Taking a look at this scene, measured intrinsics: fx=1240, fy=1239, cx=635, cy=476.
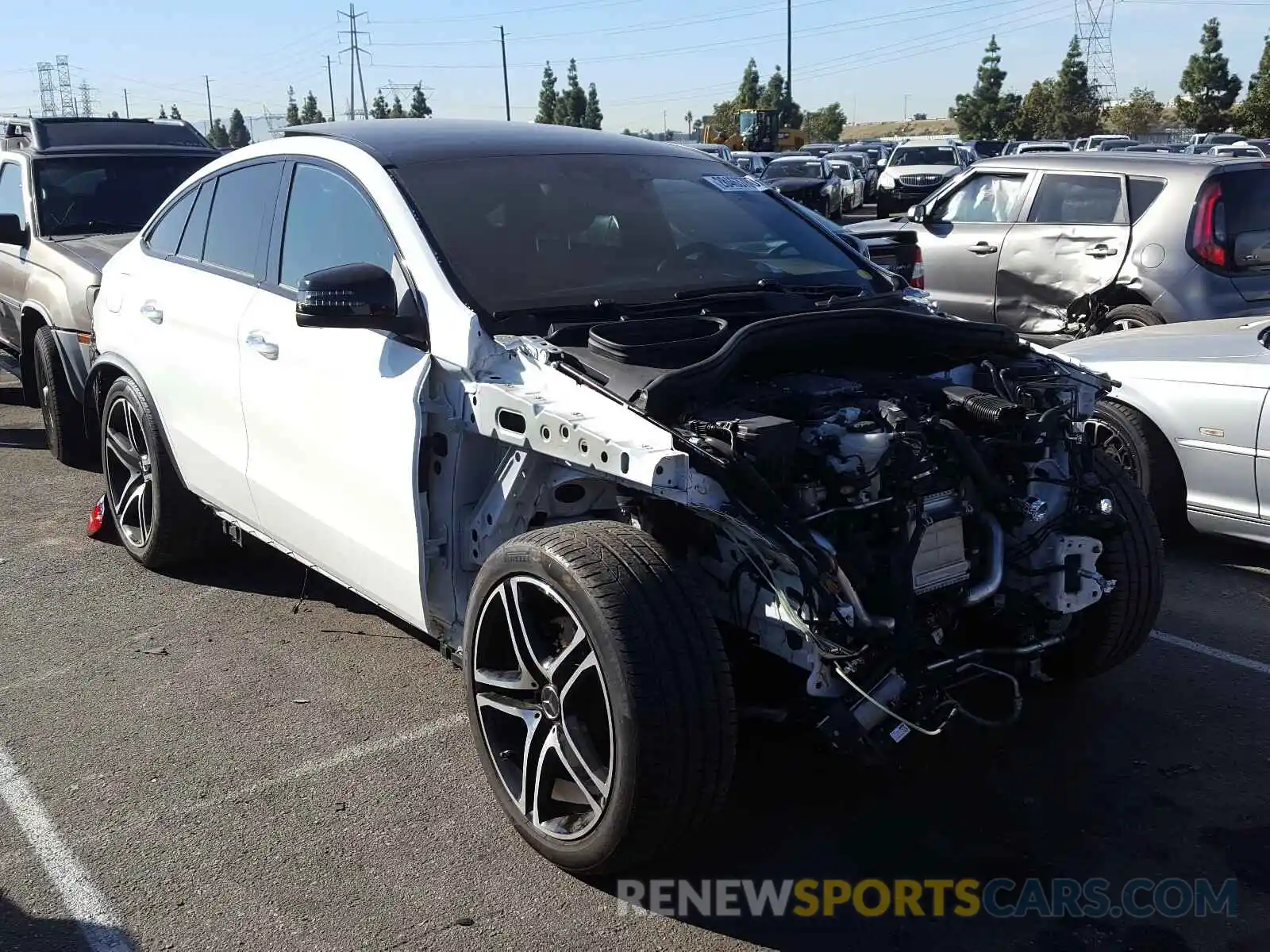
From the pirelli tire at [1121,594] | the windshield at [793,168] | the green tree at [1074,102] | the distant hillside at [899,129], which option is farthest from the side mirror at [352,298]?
the distant hillside at [899,129]

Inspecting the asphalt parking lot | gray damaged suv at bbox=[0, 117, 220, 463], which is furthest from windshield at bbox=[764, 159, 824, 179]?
the asphalt parking lot

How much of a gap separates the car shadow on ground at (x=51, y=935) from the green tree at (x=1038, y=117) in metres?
72.8

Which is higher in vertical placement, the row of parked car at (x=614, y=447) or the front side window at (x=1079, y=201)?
the front side window at (x=1079, y=201)

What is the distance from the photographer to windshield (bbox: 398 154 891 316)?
3951mm

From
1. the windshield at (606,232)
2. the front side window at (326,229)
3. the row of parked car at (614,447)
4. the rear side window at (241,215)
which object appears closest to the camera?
the row of parked car at (614,447)

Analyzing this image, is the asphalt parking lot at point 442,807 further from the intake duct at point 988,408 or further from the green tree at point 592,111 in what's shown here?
the green tree at point 592,111

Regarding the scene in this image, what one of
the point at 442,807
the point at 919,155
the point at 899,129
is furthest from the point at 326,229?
the point at 899,129

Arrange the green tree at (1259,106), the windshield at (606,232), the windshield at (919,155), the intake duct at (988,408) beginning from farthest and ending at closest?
the green tree at (1259,106), the windshield at (919,155), the windshield at (606,232), the intake duct at (988,408)

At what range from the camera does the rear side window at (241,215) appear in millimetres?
4742

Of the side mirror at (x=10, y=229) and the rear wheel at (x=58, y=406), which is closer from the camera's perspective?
the rear wheel at (x=58, y=406)

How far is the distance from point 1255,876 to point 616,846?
169 centimetres

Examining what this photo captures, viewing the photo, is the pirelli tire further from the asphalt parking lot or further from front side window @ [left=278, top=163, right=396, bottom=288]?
front side window @ [left=278, top=163, right=396, bottom=288]

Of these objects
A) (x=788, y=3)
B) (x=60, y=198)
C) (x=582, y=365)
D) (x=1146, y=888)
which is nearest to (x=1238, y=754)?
(x=1146, y=888)

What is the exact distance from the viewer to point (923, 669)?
10.8 ft
